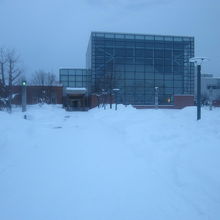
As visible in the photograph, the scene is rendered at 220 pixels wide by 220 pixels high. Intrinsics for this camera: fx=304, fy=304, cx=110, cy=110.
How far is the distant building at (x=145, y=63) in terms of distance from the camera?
65875 millimetres

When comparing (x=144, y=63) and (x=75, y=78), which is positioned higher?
(x=144, y=63)

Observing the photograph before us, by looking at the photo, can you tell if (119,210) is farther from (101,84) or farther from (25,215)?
(101,84)

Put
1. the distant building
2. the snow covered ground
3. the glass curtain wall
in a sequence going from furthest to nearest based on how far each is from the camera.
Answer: the glass curtain wall, the distant building, the snow covered ground

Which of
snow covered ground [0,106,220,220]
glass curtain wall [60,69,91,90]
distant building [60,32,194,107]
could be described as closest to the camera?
snow covered ground [0,106,220,220]

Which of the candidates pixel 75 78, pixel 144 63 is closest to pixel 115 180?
pixel 144 63

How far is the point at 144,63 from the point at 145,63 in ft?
0.78

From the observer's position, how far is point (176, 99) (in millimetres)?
54656

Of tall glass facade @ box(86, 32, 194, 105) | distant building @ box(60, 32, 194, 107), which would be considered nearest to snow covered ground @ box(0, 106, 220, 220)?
distant building @ box(60, 32, 194, 107)

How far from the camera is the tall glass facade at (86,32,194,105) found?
65938 mm

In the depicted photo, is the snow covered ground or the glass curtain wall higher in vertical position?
the glass curtain wall

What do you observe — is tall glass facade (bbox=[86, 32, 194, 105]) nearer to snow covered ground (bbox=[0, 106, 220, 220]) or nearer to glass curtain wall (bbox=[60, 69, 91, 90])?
glass curtain wall (bbox=[60, 69, 91, 90])

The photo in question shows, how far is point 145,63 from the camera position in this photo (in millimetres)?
67500

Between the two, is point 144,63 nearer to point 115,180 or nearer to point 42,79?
point 42,79

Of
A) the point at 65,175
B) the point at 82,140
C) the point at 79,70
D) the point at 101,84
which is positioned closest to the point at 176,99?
the point at 101,84
